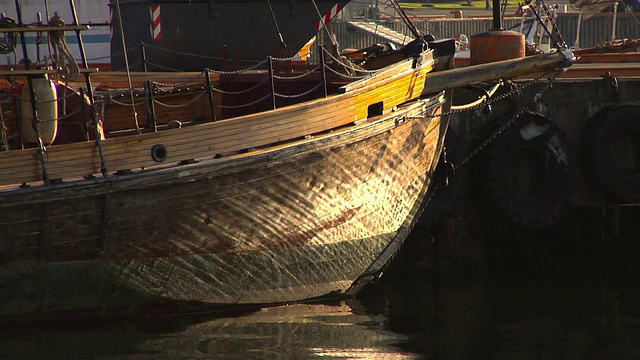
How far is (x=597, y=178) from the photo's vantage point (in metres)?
14.9

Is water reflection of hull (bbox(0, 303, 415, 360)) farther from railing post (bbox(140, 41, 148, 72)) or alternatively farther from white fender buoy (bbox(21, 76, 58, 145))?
railing post (bbox(140, 41, 148, 72))

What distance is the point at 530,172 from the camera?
14781 mm

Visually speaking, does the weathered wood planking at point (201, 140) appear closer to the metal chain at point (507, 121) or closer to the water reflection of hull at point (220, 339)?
the water reflection of hull at point (220, 339)

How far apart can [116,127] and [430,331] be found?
3849 mm

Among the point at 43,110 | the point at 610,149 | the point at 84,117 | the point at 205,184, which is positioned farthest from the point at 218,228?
the point at 610,149

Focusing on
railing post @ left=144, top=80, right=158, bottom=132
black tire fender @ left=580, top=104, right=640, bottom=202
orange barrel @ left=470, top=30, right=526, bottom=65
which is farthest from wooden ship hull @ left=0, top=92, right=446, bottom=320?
black tire fender @ left=580, top=104, right=640, bottom=202

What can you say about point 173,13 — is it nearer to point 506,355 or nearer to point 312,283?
point 312,283

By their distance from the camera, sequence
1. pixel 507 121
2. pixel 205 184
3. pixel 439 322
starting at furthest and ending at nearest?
pixel 507 121 < pixel 439 322 < pixel 205 184

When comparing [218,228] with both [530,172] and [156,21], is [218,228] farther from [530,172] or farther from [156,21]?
[530,172]

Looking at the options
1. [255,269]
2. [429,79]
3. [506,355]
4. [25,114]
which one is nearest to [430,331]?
[506,355]

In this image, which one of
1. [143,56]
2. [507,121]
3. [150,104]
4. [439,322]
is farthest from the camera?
[507,121]

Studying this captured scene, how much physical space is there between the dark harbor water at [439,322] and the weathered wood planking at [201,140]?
155cm

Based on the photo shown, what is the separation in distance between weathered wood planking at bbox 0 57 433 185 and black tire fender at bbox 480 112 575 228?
2550 mm

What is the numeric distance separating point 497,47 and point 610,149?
1.94 m
